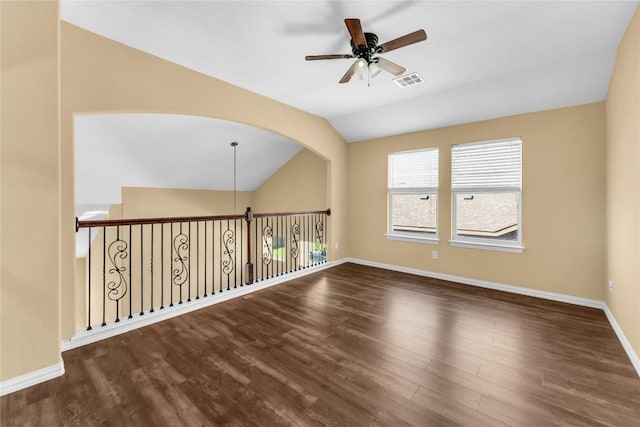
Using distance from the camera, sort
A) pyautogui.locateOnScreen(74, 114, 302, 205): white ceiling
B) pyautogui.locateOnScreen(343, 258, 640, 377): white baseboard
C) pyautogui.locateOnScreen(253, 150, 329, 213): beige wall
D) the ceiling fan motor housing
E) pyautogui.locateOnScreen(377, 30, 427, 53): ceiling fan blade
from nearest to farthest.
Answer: pyautogui.locateOnScreen(377, 30, 427, 53): ceiling fan blade, pyautogui.locateOnScreen(343, 258, 640, 377): white baseboard, the ceiling fan motor housing, pyautogui.locateOnScreen(74, 114, 302, 205): white ceiling, pyautogui.locateOnScreen(253, 150, 329, 213): beige wall

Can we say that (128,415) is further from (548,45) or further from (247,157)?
(247,157)

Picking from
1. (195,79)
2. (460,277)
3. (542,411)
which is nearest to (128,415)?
(542,411)

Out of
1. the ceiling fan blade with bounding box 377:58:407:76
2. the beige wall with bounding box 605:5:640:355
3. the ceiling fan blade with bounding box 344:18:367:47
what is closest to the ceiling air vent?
the ceiling fan blade with bounding box 377:58:407:76

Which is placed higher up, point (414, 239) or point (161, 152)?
point (161, 152)

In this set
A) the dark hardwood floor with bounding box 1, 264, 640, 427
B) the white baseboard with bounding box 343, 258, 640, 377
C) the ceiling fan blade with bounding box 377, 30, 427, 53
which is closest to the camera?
the dark hardwood floor with bounding box 1, 264, 640, 427

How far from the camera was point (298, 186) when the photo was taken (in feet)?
22.4

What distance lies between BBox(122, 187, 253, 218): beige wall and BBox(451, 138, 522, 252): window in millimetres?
5735

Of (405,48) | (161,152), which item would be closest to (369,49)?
(405,48)

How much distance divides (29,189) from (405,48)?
3489 millimetres

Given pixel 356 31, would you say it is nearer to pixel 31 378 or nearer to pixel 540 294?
pixel 31 378

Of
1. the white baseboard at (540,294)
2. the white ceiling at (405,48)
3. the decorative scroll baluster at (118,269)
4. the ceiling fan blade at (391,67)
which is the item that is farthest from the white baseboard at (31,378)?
the white baseboard at (540,294)

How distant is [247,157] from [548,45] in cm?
538

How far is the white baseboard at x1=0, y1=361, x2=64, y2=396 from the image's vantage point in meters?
1.86

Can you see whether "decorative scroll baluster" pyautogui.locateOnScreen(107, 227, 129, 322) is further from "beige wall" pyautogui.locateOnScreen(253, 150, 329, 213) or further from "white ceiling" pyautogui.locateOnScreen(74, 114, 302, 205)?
"beige wall" pyautogui.locateOnScreen(253, 150, 329, 213)
